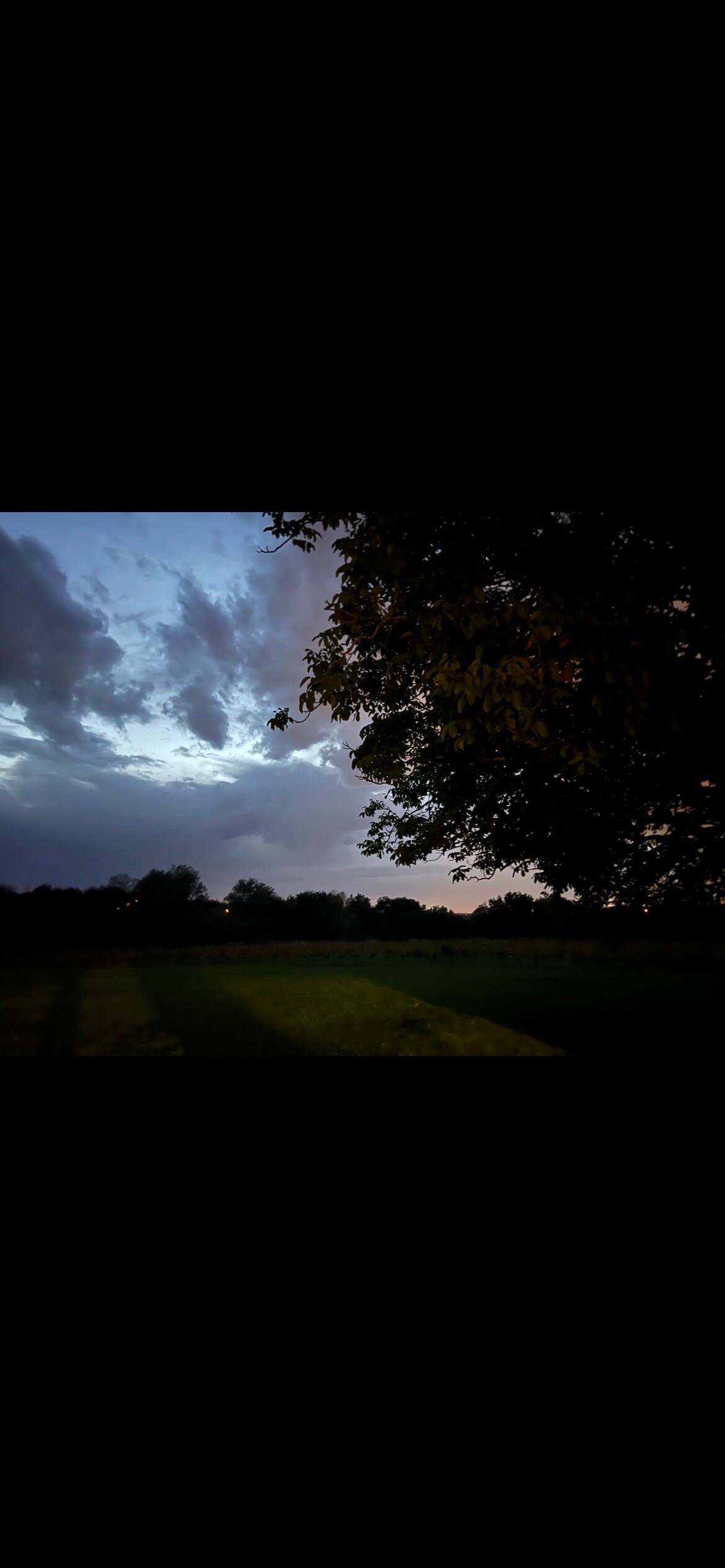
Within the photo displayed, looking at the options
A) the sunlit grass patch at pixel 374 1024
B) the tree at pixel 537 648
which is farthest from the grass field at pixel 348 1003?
the tree at pixel 537 648

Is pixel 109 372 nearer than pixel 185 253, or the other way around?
pixel 185 253

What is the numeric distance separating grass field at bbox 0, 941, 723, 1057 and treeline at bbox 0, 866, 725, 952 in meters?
0.48

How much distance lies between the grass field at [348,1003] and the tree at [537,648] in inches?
65.4

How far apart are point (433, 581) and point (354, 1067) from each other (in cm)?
246

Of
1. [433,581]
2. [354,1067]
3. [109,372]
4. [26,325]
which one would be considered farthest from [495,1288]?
[433,581]

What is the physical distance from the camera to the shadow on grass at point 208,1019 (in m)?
4.68

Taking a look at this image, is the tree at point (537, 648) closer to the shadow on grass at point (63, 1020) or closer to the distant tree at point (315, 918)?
the shadow on grass at point (63, 1020)

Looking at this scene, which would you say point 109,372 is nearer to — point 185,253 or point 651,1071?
Result: point 185,253

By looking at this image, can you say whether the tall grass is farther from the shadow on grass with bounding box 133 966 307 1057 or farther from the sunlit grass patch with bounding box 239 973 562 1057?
the sunlit grass patch with bounding box 239 973 562 1057

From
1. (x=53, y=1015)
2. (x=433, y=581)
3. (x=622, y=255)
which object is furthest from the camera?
(x=53, y=1015)

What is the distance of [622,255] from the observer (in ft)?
4.65

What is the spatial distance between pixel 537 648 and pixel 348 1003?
4.23 m

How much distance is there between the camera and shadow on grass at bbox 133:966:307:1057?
4.68m

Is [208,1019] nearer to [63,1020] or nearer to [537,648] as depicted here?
[63,1020]
